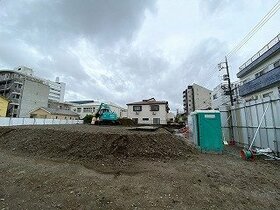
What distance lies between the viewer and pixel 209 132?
994 centimetres

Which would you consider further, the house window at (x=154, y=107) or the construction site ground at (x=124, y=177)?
the house window at (x=154, y=107)

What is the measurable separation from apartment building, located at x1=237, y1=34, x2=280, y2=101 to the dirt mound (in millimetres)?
11708

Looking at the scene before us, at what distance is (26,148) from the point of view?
8992mm

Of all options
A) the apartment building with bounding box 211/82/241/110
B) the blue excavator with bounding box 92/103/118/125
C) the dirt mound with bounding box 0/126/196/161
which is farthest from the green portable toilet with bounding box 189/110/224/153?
the apartment building with bounding box 211/82/241/110

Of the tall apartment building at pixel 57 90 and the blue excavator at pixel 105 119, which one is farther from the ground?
the tall apartment building at pixel 57 90

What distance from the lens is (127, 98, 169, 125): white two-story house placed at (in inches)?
1607

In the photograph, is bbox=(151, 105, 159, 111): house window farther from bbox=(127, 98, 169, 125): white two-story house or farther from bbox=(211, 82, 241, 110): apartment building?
bbox=(211, 82, 241, 110): apartment building

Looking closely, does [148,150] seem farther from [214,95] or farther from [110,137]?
[214,95]

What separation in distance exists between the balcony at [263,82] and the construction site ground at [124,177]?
11.8 meters

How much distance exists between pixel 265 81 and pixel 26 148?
21267 mm

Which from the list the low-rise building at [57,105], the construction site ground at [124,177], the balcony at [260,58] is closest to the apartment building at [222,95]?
the balcony at [260,58]

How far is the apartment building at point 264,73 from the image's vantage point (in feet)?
53.5

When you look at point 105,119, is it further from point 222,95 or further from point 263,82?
point 222,95

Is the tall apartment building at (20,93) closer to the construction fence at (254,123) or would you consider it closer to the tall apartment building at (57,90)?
the tall apartment building at (57,90)
